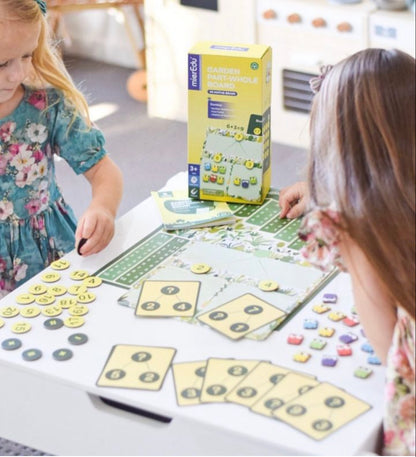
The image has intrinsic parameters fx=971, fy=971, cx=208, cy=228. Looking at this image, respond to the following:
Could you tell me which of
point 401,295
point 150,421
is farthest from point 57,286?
point 401,295

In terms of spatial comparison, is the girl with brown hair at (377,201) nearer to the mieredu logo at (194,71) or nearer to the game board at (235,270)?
the game board at (235,270)

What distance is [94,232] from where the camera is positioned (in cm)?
153

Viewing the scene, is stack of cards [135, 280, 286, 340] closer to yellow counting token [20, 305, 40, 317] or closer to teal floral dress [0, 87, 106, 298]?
yellow counting token [20, 305, 40, 317]

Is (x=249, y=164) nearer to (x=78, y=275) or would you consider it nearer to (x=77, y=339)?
(x=78, y=275)

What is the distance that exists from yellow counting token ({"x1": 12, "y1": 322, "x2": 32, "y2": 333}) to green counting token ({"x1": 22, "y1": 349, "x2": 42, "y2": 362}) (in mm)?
50

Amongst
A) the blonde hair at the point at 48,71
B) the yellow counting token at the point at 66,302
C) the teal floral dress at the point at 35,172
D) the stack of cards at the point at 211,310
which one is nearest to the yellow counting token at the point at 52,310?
the yellow counting token at the point at 66,302

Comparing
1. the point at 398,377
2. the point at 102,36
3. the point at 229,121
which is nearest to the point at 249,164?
the point at 229,121

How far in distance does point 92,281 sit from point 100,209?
0.21m

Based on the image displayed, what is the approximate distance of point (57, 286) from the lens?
1418mm

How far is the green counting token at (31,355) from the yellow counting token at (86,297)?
0.44 ft

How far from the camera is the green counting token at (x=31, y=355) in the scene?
1243 millimetres

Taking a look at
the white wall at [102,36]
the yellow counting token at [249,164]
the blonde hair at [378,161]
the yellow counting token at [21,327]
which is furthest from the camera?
the white wall at [102,36]

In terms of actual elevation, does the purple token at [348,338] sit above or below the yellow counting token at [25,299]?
below

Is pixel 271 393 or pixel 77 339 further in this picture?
pixel 77 339
